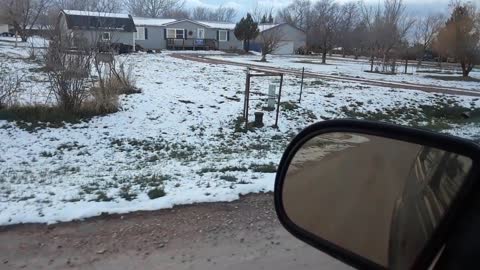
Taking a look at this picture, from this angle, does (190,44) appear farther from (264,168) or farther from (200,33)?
(264,168)

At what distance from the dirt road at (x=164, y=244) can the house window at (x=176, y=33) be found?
183ft

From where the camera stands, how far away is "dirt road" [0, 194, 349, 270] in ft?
12.6

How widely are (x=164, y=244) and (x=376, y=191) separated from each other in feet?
9.26

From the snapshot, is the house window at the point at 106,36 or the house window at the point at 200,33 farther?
the house window at the point at 200,33

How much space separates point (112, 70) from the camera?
13.1 meters

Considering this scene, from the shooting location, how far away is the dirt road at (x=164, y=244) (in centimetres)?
384

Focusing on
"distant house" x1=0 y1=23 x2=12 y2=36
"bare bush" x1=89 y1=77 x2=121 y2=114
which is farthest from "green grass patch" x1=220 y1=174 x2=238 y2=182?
"distant house" x1=0 y1=23 x2=12 y2=36

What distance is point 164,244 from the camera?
13.9 ft

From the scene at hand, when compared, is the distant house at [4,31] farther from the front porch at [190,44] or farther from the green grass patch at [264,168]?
the green grass patch at [264,168]

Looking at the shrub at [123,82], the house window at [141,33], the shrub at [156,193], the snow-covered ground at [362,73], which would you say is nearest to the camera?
the shrub at [156,193]

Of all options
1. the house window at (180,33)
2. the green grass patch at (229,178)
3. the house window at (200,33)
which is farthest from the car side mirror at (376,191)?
the house window at (200,33)

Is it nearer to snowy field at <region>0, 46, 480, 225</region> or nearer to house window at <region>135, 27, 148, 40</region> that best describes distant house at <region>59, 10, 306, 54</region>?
house window at <region>135, 27, 148, 40</region>

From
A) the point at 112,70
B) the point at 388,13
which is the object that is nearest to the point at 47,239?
the point at 112,70

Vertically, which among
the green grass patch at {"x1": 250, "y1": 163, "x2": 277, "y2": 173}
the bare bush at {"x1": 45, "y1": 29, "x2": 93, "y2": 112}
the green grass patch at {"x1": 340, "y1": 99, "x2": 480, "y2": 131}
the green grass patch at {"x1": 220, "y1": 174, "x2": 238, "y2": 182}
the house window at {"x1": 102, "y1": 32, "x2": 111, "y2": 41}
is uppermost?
the house window at {"x1": 102, "y1": 32, "x2": 111, "y2": 41}
